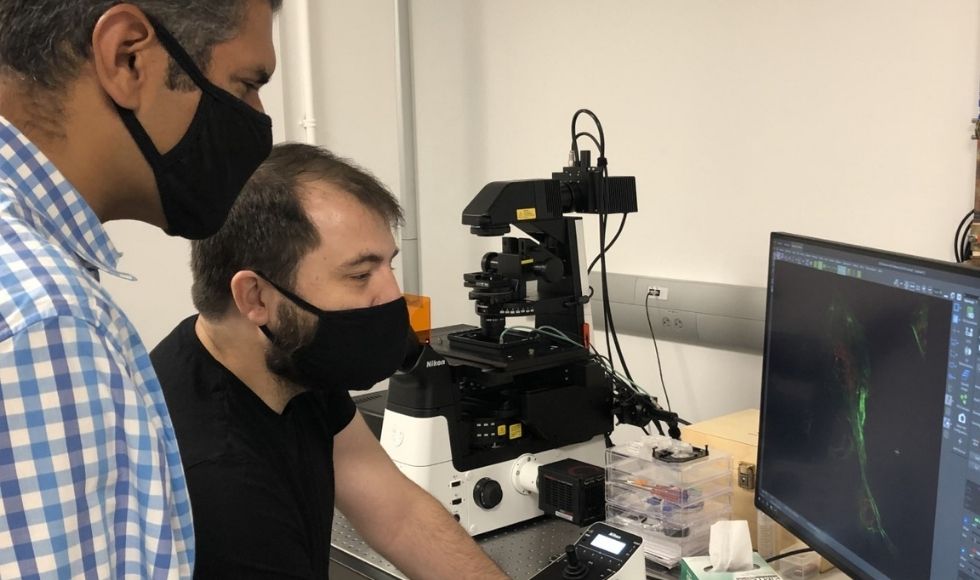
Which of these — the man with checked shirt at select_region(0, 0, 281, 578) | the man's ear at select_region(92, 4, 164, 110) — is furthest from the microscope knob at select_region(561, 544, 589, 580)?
the man's ear at select_region(92, 4, 164, 110)

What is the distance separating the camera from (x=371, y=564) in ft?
5.29

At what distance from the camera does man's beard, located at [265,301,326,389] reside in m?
1.29

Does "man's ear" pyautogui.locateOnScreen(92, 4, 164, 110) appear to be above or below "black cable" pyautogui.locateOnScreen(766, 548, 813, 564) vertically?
above

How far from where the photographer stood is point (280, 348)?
129cm

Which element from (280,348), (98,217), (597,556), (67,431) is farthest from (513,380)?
(67,431)

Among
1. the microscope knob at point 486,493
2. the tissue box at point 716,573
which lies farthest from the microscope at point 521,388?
the tissue box at point 716,573

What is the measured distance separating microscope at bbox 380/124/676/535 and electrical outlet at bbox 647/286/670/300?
504 millimetres

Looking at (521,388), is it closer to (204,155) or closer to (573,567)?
(573,567)

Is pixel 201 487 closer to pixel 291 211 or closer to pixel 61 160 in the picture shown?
pixel 291 211

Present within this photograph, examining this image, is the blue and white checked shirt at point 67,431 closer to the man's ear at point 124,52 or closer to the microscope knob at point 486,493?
the man's ear at point 124,52

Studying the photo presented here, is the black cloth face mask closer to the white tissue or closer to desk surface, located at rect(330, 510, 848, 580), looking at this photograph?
desk surface, located at rect(330, 510, 848, 580)

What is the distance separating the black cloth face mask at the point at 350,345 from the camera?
1310mm

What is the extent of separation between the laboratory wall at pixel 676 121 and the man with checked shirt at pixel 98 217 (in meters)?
1.45

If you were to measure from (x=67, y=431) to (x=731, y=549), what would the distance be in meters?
0.96
